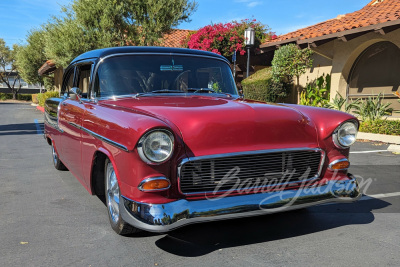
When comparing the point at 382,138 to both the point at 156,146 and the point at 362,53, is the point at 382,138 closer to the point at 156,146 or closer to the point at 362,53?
the point at 362,53

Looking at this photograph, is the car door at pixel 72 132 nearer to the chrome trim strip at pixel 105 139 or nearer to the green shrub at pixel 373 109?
the chrome trim strip at pixel 105 139

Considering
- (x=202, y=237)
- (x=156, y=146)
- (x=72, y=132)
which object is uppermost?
(x=156, y=146)

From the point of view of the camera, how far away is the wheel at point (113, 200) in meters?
2.89

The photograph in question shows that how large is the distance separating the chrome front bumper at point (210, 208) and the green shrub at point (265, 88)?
10.1m

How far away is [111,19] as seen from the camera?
15648mm

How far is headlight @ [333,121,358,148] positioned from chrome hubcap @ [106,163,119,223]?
191 centimetres

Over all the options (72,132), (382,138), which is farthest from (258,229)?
(382,138)

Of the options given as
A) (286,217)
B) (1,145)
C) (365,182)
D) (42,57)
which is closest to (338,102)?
(365,182)

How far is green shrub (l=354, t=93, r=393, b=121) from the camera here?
1005cm

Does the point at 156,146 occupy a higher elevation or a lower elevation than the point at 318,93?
lower

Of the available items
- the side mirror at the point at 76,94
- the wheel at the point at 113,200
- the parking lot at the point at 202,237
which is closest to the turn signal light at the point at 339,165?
the parking lot at the point at 202,237

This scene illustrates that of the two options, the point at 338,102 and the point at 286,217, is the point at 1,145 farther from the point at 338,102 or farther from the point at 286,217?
the point at 338,102

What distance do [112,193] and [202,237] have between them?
2.85ft

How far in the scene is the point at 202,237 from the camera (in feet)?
9.79
